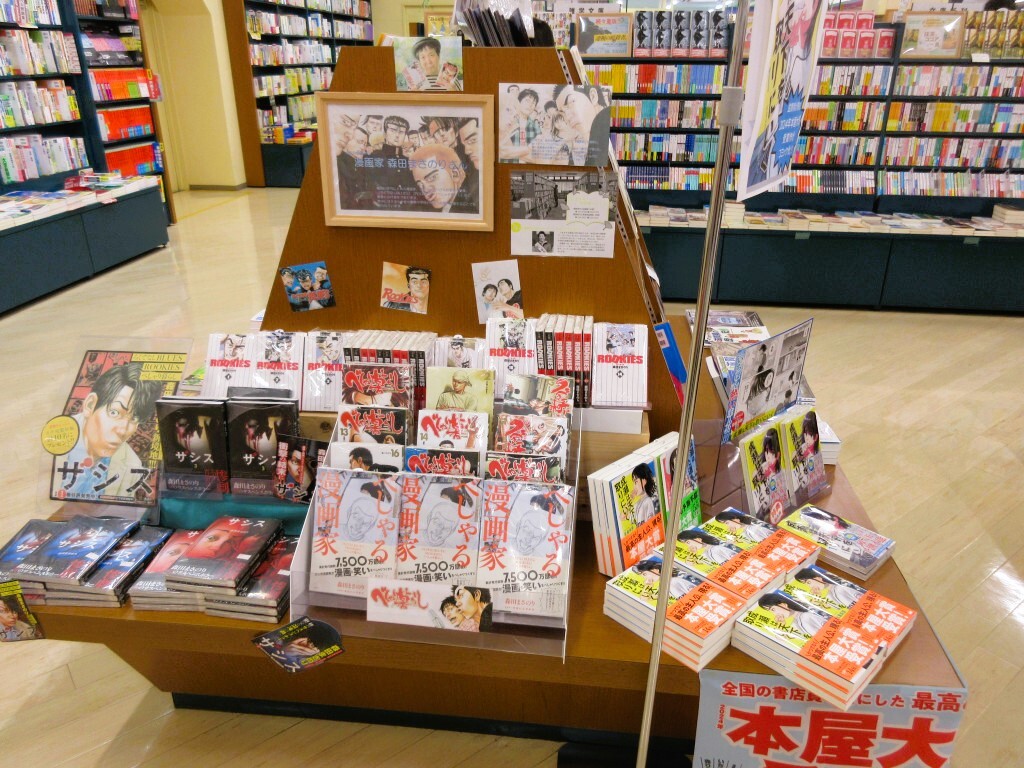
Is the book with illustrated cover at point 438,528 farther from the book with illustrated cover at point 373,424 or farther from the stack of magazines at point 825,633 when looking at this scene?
Answer: the stack of magazines at point 825,633

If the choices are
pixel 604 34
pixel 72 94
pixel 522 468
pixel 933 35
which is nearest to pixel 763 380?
pixel 522 468

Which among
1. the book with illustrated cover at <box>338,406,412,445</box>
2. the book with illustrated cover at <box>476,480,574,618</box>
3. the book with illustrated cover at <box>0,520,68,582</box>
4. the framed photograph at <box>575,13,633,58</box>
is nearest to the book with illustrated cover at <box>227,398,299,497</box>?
the book with illustrated cover at <box>338,406,412,445</box>

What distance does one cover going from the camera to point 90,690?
7.27ft

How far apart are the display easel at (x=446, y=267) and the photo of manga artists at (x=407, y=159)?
0.06 m

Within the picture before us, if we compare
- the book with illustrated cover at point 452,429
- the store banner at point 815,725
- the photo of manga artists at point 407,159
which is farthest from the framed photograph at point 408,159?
the store banner at point 815,725

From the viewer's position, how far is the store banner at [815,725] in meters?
1.43

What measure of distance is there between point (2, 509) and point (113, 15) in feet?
21.2

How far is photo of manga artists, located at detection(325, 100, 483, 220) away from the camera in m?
1.99

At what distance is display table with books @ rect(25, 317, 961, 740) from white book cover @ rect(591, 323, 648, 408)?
0.27 m

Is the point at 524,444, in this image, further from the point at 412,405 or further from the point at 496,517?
the point at 412,405

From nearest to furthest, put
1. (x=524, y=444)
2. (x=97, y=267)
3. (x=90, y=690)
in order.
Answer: (x=524, y=444), (x=90, y=690), (x=97, y=267)

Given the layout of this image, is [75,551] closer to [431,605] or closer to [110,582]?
[110,582]

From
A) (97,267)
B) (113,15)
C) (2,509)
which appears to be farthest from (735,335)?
(113,15)

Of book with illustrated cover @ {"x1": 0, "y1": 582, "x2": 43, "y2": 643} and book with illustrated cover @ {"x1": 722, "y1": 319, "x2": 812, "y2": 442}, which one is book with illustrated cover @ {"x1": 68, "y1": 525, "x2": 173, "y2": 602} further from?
book with illustrated cover @ {"x1": 722, "y1": 319, "x2": 812, "y2": 442}
